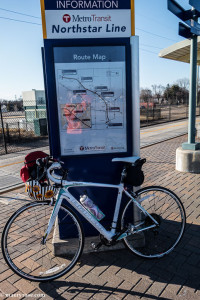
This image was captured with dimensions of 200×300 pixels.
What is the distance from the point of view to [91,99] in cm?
296

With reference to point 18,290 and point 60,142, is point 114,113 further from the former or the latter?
point 18,290

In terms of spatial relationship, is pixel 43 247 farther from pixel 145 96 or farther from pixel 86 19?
pixel 145 96

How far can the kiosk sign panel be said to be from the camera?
277cm

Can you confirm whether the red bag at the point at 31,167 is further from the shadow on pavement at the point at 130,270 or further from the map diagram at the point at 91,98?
the shadow on pavement at the point at 130,270

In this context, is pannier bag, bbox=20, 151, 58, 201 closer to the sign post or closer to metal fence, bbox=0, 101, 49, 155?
the sign post

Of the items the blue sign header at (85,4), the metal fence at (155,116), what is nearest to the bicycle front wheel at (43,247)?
the blue sign header at (85,4)

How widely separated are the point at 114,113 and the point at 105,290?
1933mm

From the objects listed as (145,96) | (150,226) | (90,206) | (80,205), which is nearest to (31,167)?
(80,205)

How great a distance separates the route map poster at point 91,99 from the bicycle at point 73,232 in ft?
1.24

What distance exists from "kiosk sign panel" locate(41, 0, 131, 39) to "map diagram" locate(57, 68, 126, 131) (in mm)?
403

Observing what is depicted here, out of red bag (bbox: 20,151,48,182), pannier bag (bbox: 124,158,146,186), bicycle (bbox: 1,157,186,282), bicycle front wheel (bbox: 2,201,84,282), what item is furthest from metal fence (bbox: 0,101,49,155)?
pannier bag (bbox: 124,158,146,186)

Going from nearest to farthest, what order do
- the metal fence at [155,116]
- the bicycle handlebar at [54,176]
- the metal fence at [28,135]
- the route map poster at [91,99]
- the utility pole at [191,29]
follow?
1. the bicycle handlebar at [54,176]
2. the route map poster at [91,99]
3. the utility pole at [191,29]
4. the metal fence at [28,135]
5. the metal fence at [155,116]

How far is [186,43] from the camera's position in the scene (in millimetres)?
7109

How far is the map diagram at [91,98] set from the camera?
289 centimetres
